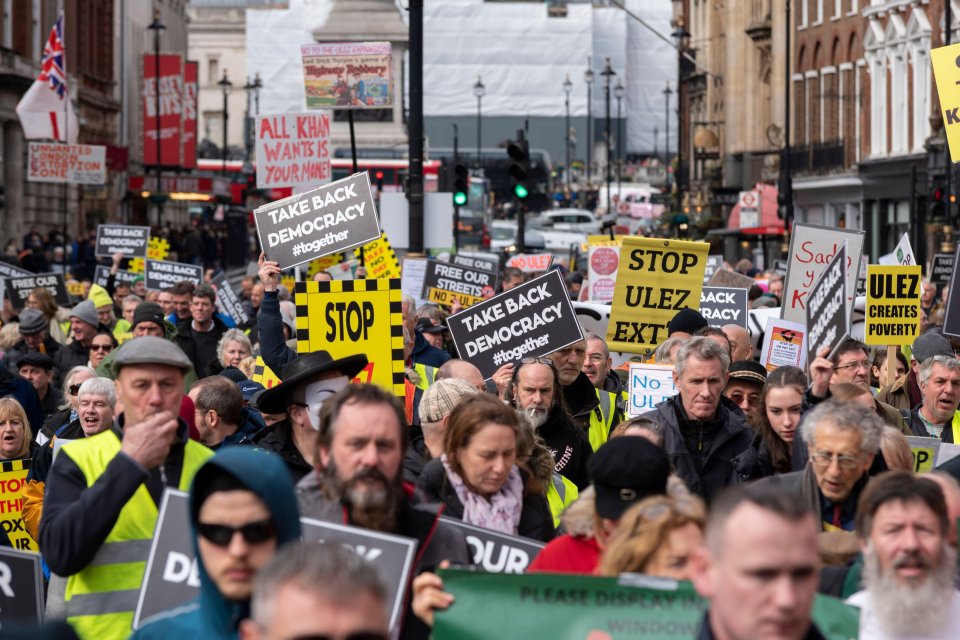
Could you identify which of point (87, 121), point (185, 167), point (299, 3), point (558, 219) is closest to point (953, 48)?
point (87, 121)

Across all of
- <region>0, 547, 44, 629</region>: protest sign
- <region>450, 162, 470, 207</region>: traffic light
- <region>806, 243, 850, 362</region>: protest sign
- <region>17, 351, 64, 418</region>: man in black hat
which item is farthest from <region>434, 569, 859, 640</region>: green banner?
<region>450, 162, 470, 207</region>: traffic light

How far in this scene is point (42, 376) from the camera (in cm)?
1298

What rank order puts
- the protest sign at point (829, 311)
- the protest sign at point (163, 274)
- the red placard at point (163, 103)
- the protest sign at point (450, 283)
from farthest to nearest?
the red placard at point (163, 103) → the protest sign at point (163, 274) → the protest sign at point (450, 283) → the protest sign at point (829, 311)

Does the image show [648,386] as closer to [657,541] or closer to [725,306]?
[725,306]

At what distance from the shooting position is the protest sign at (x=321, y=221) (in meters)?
13.7

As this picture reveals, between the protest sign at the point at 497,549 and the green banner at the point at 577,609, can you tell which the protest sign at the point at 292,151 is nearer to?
the protest sign at the point at 497,549

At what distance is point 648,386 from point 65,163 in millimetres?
Answer: 26086

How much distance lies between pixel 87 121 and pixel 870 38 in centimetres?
2382

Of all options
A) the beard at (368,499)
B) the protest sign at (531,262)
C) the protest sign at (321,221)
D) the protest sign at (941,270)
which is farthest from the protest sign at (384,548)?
the protest sign at (531,262)

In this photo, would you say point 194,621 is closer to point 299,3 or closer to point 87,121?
point 87,121

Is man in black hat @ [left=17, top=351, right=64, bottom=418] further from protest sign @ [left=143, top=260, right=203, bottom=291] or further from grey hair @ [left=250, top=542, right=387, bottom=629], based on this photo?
grey hair @ [left=250, top=542, right=387, bottom=629]

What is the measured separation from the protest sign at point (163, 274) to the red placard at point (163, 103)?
3983 cm

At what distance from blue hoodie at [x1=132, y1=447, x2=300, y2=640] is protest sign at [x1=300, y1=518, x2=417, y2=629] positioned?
64cm

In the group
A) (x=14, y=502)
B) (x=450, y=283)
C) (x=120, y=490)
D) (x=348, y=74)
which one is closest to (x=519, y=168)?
(x=348, y=74)
